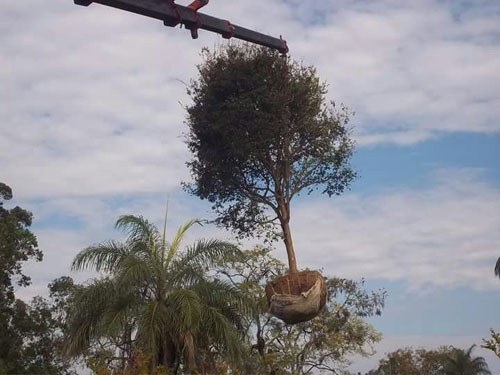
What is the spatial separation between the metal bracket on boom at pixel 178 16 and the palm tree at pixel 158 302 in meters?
6.64

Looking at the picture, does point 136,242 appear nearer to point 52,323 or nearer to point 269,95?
point 269,95

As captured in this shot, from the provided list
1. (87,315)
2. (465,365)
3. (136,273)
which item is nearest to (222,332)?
(136,273)

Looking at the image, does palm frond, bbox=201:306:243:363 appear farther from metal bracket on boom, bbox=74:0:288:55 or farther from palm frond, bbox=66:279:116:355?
metal bracket on boom, bbox=74:0:288:55

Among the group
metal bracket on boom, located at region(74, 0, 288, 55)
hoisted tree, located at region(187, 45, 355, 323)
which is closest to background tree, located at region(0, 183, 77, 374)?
hoisted tree, located at region(187, 45, 355, 323)

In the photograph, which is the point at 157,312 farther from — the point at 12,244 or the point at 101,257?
the point at 12,244

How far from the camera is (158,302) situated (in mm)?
15398

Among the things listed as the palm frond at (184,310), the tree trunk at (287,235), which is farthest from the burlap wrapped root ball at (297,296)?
the palm frond at (184,310)

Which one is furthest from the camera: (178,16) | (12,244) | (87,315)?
(12,244)

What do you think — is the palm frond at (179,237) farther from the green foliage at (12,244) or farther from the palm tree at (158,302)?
the green foliage at (12,244)

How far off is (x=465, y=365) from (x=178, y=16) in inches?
1478

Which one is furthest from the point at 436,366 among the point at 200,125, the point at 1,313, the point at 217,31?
the point at 217,31

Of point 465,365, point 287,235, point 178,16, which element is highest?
point 178,16

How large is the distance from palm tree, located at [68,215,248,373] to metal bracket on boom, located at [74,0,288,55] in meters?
6.64

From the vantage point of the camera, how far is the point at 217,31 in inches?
402
